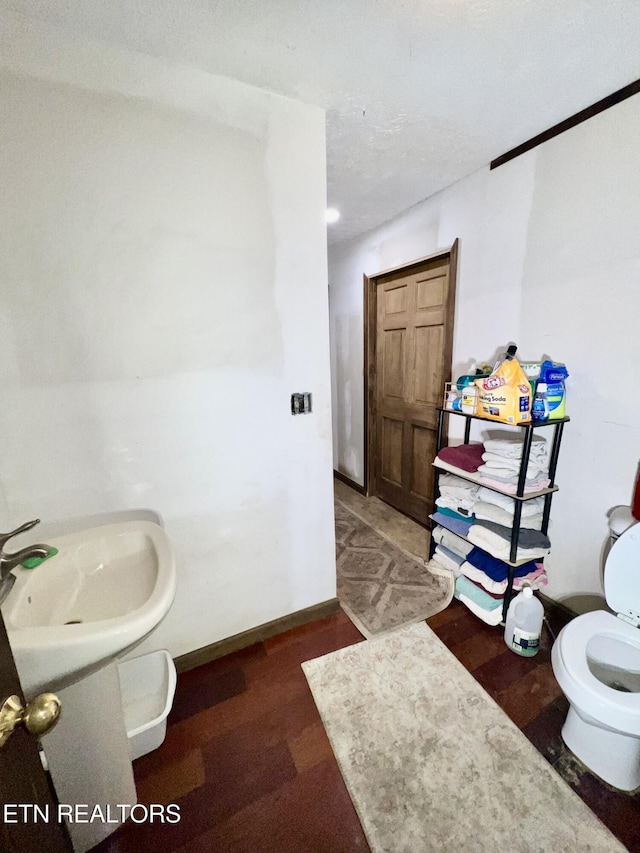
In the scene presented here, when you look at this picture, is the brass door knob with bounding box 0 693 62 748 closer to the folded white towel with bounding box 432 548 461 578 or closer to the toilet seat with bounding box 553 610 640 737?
the toilet seat with bounding box 553 610 640 737

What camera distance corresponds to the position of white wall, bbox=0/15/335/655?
107cm

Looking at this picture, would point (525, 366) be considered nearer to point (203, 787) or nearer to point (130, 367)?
point (130, 367)

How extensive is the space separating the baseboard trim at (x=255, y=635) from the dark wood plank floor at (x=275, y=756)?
37mm

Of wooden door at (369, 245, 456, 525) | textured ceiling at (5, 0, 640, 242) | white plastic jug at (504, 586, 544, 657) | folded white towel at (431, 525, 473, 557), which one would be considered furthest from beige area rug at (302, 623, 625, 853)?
textured ceiling at (5, 0, 640, 242)

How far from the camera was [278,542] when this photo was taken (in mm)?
1654

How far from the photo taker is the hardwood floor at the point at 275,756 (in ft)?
3.34

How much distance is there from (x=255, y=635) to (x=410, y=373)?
2.02m

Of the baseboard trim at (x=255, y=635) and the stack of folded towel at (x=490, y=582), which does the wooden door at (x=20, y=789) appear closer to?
the baseboard trim at (x=255, y=635)

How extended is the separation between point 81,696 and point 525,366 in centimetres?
203

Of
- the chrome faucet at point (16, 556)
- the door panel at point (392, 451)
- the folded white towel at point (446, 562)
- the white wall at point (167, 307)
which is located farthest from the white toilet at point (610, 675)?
the door panel at point (392, 451)

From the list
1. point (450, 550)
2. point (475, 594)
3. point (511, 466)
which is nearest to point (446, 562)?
point (450, 550)

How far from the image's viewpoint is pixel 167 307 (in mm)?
1271

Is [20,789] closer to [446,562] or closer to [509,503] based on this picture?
[509,503]

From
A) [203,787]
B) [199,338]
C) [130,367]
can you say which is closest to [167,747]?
[203,787]
